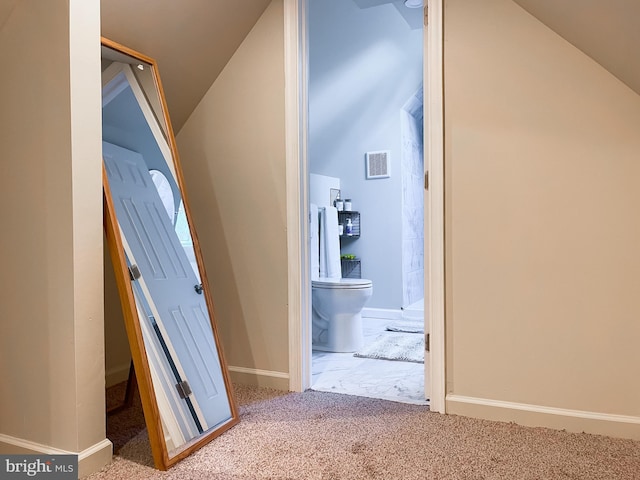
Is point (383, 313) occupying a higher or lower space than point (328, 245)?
lower

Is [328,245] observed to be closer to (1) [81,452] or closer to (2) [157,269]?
(2) [157,269]

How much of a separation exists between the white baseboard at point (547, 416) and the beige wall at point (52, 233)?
1.51 metres

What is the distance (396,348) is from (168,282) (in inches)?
82.1

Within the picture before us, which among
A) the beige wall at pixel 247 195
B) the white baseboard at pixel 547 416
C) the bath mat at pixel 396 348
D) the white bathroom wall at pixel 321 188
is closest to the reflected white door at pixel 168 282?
the beige wall at pixel 247 195

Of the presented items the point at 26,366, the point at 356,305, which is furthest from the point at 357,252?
the point at 26,366

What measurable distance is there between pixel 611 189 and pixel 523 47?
2.33 feet

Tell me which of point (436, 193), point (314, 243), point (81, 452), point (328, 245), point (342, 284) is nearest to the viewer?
point (81, 452)

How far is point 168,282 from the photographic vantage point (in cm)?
212

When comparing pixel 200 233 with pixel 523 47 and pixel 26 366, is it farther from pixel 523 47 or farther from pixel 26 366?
pixel 523 47

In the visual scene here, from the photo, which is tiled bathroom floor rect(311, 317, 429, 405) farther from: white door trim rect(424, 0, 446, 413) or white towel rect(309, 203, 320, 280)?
white towel rect(309, 203, 320, 280)

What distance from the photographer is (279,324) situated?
265cm

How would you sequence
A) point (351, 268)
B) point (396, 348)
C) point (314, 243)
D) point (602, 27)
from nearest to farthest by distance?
point (602, 27)
point (396, 348)
point (314, 243)
point (351, 268)

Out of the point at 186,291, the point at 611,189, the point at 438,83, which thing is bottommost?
the point at 186,291

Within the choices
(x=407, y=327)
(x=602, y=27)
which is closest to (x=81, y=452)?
(x=602, y=27)
